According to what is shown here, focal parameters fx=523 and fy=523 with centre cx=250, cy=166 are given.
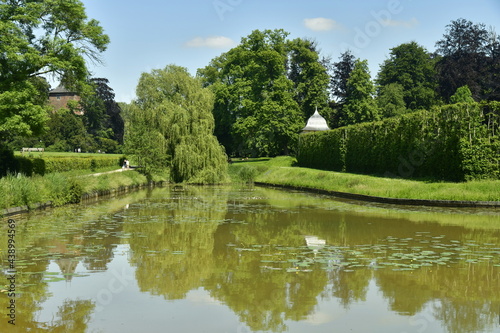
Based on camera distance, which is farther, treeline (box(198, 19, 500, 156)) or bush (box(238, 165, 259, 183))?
treeline (box(198, 19, 500, 156))

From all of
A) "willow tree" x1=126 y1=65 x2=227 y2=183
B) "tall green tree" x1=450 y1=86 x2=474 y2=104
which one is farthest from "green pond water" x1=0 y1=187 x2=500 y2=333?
"tall green tree" x1=450 y1=86 x2=474 y2=104

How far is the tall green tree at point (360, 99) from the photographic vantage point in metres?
63.8

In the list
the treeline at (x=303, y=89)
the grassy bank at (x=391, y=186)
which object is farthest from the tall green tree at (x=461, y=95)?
the grassy bank at (x=391, y=186)

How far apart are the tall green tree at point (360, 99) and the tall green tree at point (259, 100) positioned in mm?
7092

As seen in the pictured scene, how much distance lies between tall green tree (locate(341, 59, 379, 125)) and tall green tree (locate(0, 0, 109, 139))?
38.2m

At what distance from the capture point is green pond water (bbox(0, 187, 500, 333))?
19.0 feet

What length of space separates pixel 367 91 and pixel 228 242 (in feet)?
186

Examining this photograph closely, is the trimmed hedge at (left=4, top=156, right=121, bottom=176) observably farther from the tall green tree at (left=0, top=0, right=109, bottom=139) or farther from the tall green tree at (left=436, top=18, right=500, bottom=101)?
the tall green tree at (left=436, top=18, right=500, bottom=101)

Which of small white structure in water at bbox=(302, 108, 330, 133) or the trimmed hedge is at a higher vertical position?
small white structure in water at bbox=(302, 108, 330, 133)

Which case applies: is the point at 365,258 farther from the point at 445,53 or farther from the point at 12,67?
the point at 445,53

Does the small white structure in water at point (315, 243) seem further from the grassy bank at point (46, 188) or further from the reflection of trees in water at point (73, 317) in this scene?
the grassy bank at point (46, 188)

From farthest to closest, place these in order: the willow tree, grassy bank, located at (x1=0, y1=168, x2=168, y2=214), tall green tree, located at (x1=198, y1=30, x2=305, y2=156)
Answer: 1. tall green tree, located at (x1=198, y1=30, x2=305, y2=156)
2. the willow tree
3. grassy bank, located at (x1=0, y1=168, x2=168, y2=214)

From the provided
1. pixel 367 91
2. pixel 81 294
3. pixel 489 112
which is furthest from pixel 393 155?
pixel 367 91

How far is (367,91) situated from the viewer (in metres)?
65.1
